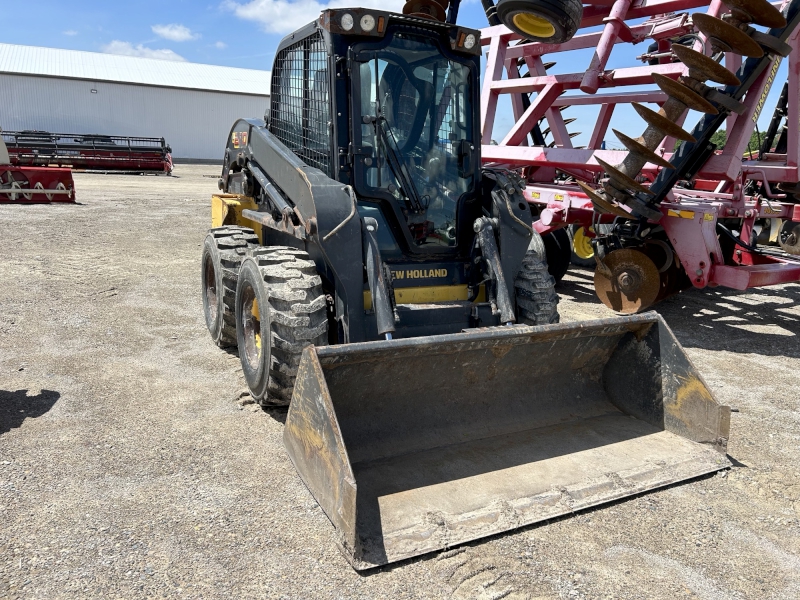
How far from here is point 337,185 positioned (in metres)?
3.91

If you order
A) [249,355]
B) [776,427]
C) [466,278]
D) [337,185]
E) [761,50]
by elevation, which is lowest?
[776,427]

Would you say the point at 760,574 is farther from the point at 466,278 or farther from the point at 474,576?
the point at 466,278

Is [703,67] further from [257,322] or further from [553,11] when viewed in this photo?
[257,322]

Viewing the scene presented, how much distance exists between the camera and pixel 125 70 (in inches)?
1662

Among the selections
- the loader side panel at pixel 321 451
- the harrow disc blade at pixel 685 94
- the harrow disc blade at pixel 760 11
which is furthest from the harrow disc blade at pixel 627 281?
the loader side panel at pixel 321 451

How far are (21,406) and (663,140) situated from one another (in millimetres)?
6444

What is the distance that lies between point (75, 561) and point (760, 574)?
2784 millimetres

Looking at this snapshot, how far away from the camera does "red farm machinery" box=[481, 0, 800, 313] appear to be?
557 centimetres

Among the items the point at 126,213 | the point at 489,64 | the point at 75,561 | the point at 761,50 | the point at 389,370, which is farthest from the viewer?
the point at 126,213

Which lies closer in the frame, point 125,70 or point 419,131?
point 419,131

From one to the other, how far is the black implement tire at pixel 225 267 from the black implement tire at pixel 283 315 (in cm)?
72

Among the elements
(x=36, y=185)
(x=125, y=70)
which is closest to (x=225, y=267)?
(x=36, y=185)

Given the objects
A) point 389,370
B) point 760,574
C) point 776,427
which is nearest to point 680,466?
point 760,574

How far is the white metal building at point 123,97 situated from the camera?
3747cm
